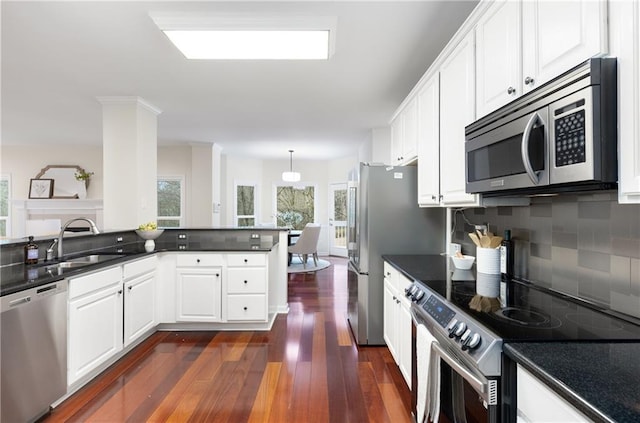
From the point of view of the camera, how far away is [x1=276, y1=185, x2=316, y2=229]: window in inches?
333

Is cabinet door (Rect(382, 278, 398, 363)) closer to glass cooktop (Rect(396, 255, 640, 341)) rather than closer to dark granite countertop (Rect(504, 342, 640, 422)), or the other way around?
glass cooktop (Rect(396, 255, 640, 341))

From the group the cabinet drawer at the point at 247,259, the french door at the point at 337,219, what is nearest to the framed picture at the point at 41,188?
the cabinet drawer at the point at 247,259

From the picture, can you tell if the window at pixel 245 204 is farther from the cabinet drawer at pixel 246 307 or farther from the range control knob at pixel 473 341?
the range control knob at pixel 473 341

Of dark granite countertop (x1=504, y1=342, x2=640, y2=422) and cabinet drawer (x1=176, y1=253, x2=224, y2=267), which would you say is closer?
dark granite countertop (x1=504, y1=342, x2=640, y2=422)

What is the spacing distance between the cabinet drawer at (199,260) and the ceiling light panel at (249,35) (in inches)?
73.8

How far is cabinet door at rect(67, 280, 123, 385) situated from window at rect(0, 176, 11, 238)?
5592 millimetres

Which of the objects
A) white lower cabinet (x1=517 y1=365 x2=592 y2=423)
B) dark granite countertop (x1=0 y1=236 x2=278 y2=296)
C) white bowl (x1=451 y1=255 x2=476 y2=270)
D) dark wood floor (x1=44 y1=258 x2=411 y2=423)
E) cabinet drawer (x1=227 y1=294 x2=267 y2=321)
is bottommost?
dark wood floor (x1=44 y1=258 x2=411 y2=423)

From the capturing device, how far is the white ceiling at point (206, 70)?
199cm

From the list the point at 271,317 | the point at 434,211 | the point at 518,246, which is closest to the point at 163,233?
the point at 271,317

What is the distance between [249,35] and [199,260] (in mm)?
2188

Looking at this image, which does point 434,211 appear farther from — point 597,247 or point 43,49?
point 43,49

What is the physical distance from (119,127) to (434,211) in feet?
11.6

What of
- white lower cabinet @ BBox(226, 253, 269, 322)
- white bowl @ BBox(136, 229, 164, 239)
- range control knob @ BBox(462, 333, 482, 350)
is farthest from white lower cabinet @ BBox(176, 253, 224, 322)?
range control knob @ BBox(462, 333, 482, 350)

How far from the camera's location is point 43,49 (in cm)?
248
